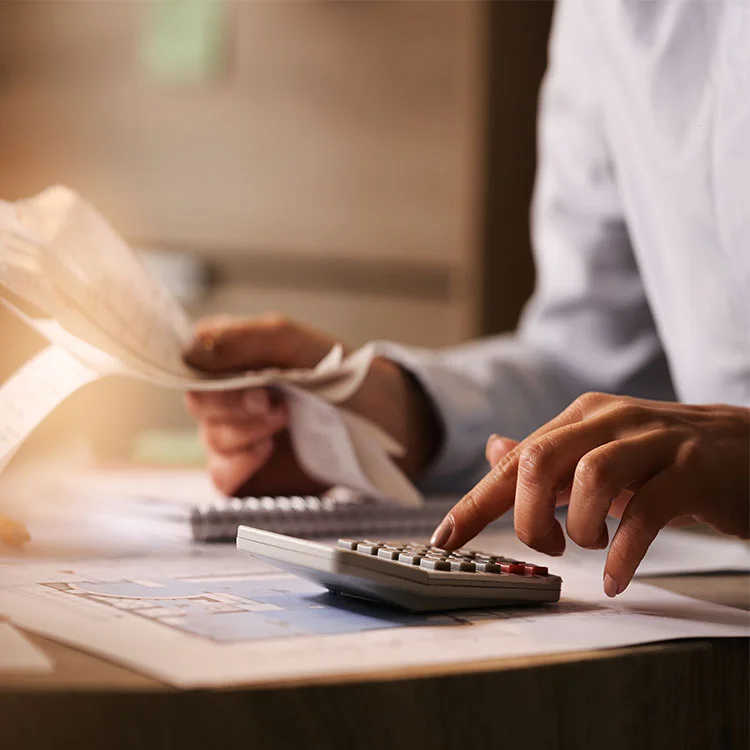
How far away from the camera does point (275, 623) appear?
1.12 feet

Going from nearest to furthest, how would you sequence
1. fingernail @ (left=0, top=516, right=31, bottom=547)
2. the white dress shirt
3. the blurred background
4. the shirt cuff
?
fingernail @ (left=0, top=516, right=31, bottom=547) < the white dress shirt < the shirt cuff < the blurred background

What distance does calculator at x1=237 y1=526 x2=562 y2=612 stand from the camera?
1.17ft

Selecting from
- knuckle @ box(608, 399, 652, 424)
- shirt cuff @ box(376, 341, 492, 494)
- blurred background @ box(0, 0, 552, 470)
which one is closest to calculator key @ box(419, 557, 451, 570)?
knuckle @ box(608, 399, 652, 424)

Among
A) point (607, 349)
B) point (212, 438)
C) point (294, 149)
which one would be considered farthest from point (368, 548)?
point (294, 149)

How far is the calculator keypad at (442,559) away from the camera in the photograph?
1.22ft

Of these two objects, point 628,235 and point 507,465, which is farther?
point 628,235

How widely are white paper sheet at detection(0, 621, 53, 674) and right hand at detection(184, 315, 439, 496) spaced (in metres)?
0.34

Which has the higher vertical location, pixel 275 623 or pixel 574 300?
pixel 574 300

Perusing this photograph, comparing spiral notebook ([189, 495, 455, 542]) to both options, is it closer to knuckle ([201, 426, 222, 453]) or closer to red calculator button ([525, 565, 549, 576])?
knuckle ([201, 426, 222, 453])

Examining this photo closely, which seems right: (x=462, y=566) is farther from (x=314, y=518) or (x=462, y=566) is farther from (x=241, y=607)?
(x=314, y=518)

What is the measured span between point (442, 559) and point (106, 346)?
26 centimetres

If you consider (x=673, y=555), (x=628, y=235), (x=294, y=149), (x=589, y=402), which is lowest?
(x=673, y=555)

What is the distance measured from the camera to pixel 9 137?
1648mm

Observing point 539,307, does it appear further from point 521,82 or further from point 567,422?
point 521,82
